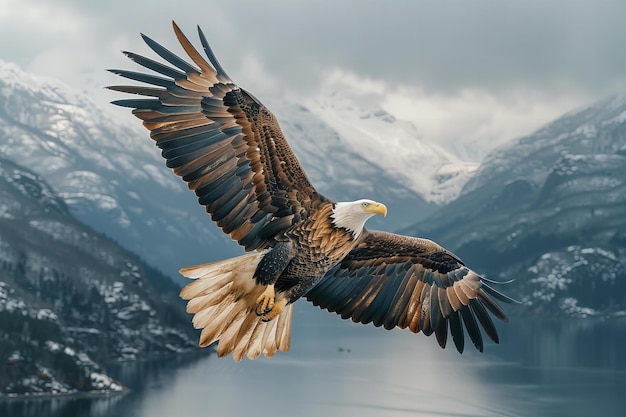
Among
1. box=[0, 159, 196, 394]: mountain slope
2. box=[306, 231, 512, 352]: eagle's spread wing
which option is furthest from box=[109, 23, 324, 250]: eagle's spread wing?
box=[0, 159, 196, 394]: mountain slope

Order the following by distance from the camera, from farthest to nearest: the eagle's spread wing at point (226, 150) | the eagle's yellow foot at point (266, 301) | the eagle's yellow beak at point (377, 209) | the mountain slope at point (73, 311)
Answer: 1. the mountain slope at point (73, 311)
2. the eagle's yellow foot at point (266, 301)
3. the eagle's yellow beak at point (377, 209)
4. the eagle's spread wing at point (226, 150)

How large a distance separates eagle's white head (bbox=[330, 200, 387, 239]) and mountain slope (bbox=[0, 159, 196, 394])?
120308 millimetres

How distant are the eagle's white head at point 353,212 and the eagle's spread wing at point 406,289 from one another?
1813mm

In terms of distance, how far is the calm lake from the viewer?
11275cm

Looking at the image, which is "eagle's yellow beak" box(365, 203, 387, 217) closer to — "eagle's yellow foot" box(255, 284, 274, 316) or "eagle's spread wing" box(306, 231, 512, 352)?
"eagle's yellow foot" box(255, 284, 274, 316)

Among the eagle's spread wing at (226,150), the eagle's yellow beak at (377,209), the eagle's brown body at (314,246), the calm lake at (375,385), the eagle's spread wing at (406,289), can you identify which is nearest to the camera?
the eagle's spread wing at (226,150)

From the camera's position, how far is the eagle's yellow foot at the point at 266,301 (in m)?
12.4

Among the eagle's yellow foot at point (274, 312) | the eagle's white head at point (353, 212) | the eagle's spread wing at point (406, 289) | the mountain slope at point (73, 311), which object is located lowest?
the eagle's yellow foot at point (274, 312)

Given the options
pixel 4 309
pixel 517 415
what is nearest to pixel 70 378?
pixel 4 309

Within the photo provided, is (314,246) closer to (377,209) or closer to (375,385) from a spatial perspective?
(377,209)

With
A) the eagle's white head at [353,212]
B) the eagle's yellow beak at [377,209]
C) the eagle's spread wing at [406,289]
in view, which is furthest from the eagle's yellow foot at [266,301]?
the eagle's spread wing at [406,289]

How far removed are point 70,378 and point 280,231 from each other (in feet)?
404

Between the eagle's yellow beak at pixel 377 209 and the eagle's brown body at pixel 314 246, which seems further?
the eagle's brown body at pixel 314 246

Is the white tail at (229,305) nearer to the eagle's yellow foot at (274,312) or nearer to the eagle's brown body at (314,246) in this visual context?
the eagle's yellow foot at (274,312)
